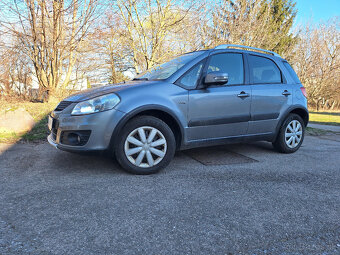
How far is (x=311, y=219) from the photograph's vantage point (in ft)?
7.04

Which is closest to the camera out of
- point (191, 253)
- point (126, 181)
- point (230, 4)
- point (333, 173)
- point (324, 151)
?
point (191, 253)

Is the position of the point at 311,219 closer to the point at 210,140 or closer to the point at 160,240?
the point at 160,240

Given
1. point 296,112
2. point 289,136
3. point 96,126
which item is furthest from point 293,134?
point 96,126

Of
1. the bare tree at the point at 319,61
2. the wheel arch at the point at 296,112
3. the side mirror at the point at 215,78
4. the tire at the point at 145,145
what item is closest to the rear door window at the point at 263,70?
the wheel arch at the point at 296,112

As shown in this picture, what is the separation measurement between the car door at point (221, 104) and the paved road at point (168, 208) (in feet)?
1.70

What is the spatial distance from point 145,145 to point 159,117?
45cm

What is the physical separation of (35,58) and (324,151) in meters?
8.03

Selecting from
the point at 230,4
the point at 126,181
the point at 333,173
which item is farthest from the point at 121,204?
the point at 230,4

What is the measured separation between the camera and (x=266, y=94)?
4.09 metres

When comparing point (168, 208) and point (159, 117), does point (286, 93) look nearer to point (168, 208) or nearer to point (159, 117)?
point (159, 117)

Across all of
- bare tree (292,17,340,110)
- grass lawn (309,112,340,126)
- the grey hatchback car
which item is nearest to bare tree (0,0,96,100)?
the grey hatchback car

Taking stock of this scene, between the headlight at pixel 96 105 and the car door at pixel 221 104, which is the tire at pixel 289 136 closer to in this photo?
the car door at pixel 221 104

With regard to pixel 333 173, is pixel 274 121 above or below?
above

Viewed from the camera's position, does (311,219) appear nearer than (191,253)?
No
